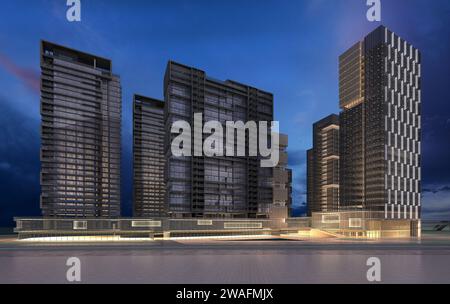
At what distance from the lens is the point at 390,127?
11162 cm

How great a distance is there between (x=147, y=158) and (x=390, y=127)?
11130 cm

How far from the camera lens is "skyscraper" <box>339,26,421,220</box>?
110375 mm

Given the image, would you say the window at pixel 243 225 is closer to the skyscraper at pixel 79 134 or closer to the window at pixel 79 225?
the window at pixel 79 225

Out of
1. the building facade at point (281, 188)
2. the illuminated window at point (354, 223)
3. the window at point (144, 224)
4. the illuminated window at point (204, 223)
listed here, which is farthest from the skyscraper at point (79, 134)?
the illuminated window at point (354, 223)

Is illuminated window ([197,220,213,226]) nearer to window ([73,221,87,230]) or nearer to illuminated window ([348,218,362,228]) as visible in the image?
window ([73,221,87,230])

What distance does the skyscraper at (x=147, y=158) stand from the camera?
148 metres

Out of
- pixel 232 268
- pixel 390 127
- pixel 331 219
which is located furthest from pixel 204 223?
pixel 390 127

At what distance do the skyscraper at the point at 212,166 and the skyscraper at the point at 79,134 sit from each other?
44797 mm

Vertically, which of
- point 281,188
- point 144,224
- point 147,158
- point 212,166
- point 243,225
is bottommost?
point 243,225

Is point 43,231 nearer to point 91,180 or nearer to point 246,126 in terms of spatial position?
point 91,180

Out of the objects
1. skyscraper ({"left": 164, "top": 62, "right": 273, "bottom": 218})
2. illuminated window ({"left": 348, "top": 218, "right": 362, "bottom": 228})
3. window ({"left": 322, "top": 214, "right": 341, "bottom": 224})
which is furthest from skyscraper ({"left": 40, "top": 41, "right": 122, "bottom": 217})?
illuminated window ({"left": 348, "top": 218, "right": 362, "bottom": 228})

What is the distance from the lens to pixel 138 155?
149875 mm

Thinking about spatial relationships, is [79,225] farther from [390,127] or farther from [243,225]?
[390,127]
